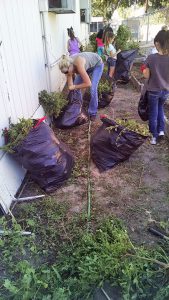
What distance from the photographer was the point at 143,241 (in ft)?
7.72

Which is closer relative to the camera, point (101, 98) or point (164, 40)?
point (164, 40)

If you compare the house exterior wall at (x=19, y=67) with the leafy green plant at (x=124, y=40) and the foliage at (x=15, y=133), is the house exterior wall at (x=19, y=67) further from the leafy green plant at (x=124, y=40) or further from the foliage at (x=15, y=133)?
the leafy green plant at (x=124, y=40)

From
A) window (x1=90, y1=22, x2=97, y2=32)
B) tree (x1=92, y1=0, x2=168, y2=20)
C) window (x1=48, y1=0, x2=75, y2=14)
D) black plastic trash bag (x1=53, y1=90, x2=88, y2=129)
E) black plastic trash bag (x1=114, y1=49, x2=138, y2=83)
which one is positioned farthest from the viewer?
tree (x1=92, y1=0, x2=168, y2=20)

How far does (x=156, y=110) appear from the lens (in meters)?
3.89

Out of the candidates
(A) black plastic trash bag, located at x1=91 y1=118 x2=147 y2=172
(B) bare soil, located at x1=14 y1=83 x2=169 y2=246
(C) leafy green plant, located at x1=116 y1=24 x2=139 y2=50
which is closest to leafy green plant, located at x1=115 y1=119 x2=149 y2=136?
(A) black plastic trash bag, located at x1=91 y1=118 x2=147 y2=172

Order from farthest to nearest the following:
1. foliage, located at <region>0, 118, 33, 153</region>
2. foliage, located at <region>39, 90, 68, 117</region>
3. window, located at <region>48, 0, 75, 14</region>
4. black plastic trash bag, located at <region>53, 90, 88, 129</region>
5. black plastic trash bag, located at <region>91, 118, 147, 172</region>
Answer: window, located at <region>48, 0, 75, 14</region>, black plastic trash bag, located at <region>53, 90, 88, 129</region>, foliage, located at <region>39, 90, 68, 117</region>, black plastic trash bag, located at <region>91, 118, 147, 172</region>, foliage, located at <region>0, 118, 33, 153</region>

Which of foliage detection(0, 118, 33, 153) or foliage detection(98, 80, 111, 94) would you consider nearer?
foliage detection(0, 118, 33, 153)

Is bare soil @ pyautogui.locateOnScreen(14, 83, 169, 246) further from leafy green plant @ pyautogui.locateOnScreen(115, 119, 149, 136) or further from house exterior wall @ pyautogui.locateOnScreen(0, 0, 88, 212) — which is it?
leafy green plant @ pyautogui.locateOnScreen(115, 119, 149, 136)

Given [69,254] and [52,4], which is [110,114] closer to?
[52,4]

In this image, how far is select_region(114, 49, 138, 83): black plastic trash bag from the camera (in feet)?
22.1

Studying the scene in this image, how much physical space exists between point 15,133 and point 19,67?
980mm

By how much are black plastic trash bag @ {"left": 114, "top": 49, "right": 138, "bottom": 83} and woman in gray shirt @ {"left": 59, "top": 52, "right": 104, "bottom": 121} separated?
7.51 ft

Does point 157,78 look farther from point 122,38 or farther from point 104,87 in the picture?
point 122,38

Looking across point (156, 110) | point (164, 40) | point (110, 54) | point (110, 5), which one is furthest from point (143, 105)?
point (110, 5)
